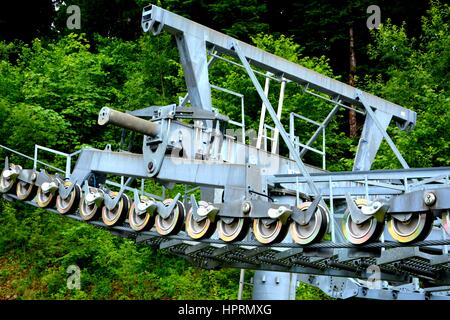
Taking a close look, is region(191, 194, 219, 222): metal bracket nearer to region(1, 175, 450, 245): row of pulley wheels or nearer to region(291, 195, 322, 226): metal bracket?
region(1, 175, 450, 245): row of pulley wheels

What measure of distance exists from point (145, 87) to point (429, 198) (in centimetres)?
2582

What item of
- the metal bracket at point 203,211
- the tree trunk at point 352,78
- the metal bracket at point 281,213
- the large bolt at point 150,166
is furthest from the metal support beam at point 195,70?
the tree trunk at point 352,78

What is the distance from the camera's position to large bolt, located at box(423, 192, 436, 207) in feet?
36.7

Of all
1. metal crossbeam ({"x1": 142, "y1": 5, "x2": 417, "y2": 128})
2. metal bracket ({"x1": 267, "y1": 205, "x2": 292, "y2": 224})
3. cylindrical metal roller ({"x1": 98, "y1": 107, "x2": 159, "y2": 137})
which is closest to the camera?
metal bracket ({"x1": 267, "y1": 205, "x2": 292, "y2": 224})

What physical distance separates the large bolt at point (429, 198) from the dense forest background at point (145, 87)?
1360 centimetres

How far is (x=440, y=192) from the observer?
36.6 feet

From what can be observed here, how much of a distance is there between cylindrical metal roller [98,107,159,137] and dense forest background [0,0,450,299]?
34.8 feet

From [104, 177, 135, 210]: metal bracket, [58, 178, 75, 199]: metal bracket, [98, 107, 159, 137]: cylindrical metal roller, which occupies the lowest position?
[104, 177, 135, 210]: metal bracket

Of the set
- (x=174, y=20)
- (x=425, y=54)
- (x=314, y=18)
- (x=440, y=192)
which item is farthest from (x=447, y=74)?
(x=440, y=192)

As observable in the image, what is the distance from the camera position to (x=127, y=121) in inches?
598

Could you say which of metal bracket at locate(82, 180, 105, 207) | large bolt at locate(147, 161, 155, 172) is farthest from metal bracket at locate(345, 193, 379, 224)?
metal bracket at locate(82, 180, 105, 207)

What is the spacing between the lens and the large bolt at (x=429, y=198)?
440 inches
